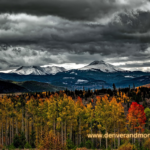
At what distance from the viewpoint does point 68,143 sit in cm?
4366

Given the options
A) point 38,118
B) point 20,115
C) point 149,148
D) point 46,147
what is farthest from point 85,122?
point 46,147

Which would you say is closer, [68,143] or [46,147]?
[46,147]

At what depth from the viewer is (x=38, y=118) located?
91.6 metres

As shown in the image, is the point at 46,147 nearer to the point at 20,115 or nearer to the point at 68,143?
the point at 68,143

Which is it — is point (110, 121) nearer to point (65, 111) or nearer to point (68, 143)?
point (65, 111)

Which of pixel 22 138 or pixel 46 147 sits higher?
pixel 46 147

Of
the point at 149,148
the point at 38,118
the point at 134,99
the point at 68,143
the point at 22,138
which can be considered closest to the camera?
the point at 68,143

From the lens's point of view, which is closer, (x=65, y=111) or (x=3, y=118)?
(x=65, y=111)

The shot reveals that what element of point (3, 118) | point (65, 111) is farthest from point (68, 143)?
point (3, 118)

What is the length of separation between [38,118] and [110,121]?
35.1m

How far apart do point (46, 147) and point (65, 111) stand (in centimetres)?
3327

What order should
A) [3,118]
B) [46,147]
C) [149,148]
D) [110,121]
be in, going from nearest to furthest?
1. [46,147]
2. [149,148]
3. [110,121]
4. [3,118]

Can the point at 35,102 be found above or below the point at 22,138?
above

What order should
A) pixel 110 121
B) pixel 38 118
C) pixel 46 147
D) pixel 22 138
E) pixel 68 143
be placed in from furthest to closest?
pixel 38 118
pixel 22 138
pixel 110 121
pixel 68 143
pixel 46 147
